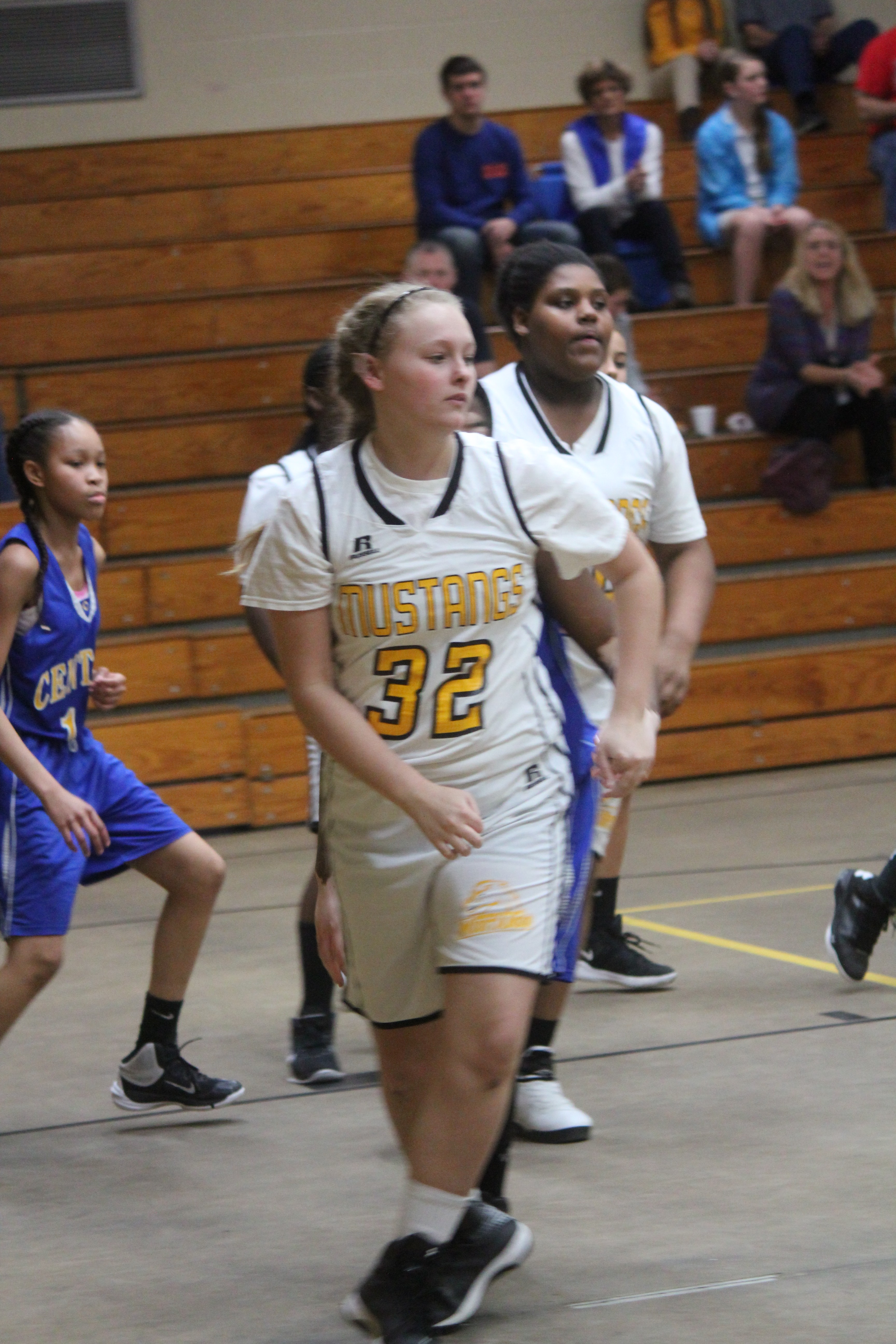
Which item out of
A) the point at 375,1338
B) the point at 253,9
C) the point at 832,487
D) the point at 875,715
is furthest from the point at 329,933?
the point at 253,9

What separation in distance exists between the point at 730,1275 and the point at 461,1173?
1.65ft

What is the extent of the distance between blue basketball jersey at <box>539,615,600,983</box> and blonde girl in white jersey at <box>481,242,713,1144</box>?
636mm

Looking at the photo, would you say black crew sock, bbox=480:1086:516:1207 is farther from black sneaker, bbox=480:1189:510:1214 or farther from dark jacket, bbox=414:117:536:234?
dark jacket, bbox=414:117:536:234

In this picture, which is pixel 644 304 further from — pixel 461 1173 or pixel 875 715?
pixel 461 1173

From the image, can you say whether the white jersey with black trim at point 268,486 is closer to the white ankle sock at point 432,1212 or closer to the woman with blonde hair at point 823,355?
the white ankle sock at point 432,1212

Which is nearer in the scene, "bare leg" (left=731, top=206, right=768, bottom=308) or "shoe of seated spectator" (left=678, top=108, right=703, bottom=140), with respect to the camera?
"bare leg" (left=731, top=206, right=768, bottom=308)

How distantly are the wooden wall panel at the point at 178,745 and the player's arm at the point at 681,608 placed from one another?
3746mm

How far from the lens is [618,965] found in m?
4.45

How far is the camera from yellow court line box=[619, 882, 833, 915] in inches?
211

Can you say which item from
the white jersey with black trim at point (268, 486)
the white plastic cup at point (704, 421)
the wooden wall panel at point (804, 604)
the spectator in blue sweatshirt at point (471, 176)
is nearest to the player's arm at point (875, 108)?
the spectator in blue sweatshirt at point (471, 176)

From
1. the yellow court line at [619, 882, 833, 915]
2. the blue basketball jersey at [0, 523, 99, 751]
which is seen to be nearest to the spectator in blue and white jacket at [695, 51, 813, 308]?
the yellow court line at [619, 882, 833, 915]

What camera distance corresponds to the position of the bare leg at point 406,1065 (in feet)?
8.41

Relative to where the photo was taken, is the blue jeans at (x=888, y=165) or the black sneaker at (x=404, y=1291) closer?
the black sneaker at (x=404, y=1291)

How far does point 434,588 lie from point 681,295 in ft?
24.3
